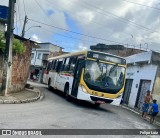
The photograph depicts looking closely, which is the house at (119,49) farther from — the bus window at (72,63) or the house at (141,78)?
the bus window at (72,63)

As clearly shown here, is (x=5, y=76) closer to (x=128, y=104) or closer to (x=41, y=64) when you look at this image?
(x=128, y=104)

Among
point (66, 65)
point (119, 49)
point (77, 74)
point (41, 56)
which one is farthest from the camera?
point (41, 56)

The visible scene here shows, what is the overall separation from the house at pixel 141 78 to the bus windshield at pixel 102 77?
26.7ft

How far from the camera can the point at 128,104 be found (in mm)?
30688

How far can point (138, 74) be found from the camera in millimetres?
29734

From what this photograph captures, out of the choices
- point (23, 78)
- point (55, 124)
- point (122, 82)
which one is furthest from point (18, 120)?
point (23, 78)

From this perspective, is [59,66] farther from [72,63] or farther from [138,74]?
[138,74]

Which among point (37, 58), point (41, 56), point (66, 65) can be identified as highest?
point (66, 65)

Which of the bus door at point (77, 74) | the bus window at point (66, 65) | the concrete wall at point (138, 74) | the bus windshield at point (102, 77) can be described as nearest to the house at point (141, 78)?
the concrete wall at point (138, 74)

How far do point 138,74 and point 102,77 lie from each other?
12.8 metres

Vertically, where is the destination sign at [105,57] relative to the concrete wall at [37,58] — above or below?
above

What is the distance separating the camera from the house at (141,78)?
25500 millimetres

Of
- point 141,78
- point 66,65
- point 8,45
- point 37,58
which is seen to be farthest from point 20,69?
point 37,58

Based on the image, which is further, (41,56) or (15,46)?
(41,56)
